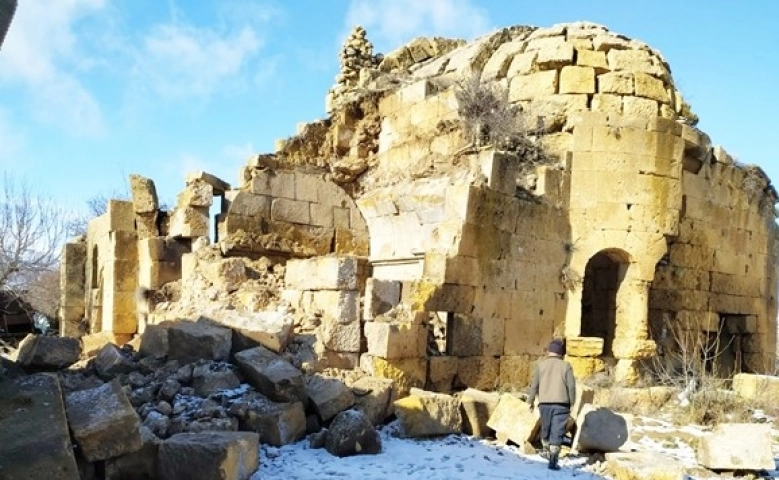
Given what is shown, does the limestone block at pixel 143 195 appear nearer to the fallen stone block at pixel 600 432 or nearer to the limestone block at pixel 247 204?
the limestone block at pixel 247 204

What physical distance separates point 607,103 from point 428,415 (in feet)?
18.3

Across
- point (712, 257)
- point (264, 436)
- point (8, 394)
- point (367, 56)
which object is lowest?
point (264, 436)

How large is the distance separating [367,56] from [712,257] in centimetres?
811

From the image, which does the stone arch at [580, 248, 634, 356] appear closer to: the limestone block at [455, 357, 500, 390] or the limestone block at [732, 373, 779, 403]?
the limestone block at [732, 373, 779, 403]

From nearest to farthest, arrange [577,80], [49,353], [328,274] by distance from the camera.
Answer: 1. [49,353]
2. [328,274]
3. [577,80]

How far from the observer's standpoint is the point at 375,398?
6.18 meters

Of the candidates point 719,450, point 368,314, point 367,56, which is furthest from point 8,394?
point 367,56

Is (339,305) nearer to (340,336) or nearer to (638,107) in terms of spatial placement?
(340,336)

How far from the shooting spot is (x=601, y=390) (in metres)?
7.98

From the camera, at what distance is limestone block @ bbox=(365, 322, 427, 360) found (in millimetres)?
6816

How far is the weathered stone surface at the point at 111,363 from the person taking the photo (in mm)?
5887

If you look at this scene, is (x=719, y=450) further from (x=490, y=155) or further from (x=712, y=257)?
(x=712, y=257)

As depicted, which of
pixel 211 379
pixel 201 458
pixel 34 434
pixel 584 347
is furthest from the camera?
pixel 584 347

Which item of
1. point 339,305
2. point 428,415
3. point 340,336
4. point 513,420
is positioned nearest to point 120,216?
point 339,305
